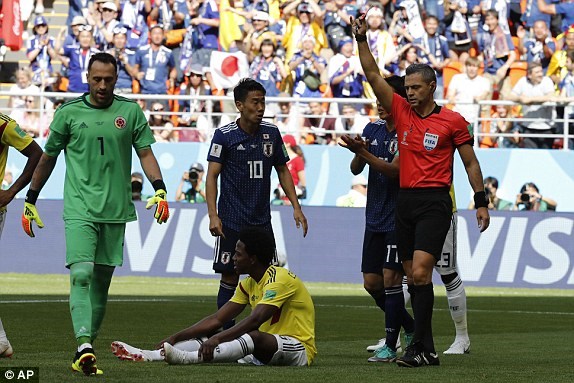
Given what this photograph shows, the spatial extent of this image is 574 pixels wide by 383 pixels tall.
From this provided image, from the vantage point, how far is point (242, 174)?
11.8 meters

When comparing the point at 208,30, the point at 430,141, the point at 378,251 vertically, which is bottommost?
the point at 378,251

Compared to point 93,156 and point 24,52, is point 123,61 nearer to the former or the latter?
point 24,52

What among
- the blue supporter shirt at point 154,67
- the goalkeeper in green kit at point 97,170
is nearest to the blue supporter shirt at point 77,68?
the blue supporter shirt at point 154,67

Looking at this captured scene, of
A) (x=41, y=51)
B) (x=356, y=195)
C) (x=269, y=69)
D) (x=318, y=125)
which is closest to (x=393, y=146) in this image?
(x=356, y=195)

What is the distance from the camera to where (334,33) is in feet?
86.2

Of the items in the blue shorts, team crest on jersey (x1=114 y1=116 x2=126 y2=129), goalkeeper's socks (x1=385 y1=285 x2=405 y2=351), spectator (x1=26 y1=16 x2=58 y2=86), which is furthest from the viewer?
spectator (x1=26 y1=16 x2=58 y2=86)

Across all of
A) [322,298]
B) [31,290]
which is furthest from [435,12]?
[31,290]

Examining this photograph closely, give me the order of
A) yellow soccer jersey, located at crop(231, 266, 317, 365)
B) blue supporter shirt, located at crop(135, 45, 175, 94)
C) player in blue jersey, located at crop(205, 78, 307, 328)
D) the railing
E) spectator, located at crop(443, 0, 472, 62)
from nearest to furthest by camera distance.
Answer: yellow soccer jersey, located at crop(231, 266, 317, 365) < player in blue jersey, located at crop(205, 78, 307, 328) < the railing < spectator, located at crop(443, 0, 472, 62) < blue supporter shirt, located at crop(135, 45, 175, 94)

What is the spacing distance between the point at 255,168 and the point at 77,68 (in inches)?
605

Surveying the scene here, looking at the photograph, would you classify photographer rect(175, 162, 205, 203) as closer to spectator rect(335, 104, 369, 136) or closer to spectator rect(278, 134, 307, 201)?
spectator rect(278, 134, 307, 201)

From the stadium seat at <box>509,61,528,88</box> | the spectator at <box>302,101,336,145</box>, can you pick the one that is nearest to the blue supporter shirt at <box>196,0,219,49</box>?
the spectator at <box>302,101,336,145</box>

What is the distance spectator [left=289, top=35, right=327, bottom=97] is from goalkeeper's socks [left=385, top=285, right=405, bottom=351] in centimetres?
1396

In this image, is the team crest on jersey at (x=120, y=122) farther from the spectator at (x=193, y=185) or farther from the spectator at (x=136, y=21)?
the spectator at (x=136, y=21)

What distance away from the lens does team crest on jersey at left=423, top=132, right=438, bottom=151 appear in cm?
1050
